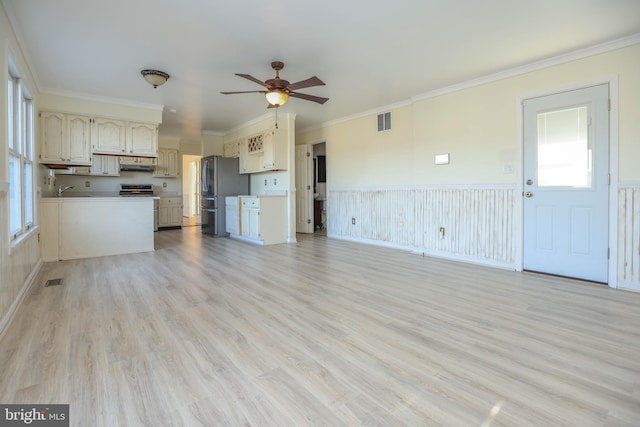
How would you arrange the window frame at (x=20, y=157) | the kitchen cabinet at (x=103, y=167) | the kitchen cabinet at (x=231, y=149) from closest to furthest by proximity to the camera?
the window frame at (x=20, y=157) < the kitchen cabinet at (x=103, y=167) < the kitchen cabinet at (x=231, y=149)

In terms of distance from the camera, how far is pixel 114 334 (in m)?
2.13

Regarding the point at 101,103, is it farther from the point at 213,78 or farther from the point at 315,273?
the point at 315,273

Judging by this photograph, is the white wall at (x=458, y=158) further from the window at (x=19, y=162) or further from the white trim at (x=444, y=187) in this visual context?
the window at (x=19, y=162)

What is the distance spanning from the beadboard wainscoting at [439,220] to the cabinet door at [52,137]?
15.7 ft

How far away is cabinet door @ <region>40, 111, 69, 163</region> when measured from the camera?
4.48m

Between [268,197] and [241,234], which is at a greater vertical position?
[268,197]

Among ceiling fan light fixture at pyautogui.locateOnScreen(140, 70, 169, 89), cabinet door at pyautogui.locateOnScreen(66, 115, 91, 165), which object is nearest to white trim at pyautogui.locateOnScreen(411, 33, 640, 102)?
ceiling fan light fixture at pyautogui.locateOnScreen(140, 70, 169, 89)

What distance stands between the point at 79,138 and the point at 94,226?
53.9 inches

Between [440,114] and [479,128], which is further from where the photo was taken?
[440,114]

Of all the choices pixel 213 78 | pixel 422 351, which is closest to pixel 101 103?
pixel 213 78

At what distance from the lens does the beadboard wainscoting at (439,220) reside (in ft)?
13.1

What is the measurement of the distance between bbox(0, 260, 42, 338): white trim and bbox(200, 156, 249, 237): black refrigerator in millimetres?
3222

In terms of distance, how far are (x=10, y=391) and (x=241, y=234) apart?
485 centimetres

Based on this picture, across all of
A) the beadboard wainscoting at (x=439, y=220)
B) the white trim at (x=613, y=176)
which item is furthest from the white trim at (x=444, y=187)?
the white trim at (x=613, y=176)
